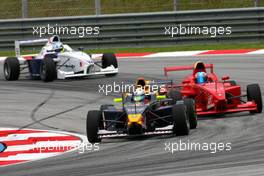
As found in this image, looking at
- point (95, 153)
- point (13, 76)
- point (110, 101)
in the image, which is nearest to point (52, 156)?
point (95, 153)

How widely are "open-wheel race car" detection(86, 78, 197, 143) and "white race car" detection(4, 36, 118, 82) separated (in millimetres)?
6828

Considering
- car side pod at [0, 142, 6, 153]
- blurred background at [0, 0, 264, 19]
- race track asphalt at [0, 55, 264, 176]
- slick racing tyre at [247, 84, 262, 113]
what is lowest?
car side pod at [0, 142, 6, 153]

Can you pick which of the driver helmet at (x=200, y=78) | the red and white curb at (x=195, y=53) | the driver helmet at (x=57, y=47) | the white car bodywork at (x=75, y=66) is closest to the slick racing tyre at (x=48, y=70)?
the white car bodywork at (x=75, y=66)

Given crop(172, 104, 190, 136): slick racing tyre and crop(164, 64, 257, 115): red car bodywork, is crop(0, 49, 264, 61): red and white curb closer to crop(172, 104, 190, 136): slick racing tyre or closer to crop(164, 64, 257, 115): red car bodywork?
crop(164, 64, 257, 115): red car bodywork

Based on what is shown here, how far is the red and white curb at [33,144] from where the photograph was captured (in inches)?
481

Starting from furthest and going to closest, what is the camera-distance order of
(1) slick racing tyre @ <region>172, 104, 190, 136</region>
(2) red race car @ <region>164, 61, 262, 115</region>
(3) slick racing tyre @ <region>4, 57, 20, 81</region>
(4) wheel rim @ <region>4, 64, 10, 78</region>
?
(4) wheel rim @ <region>4, 64, 10, 78</region> → (3) slick racing tyre @ <region>4, 57, 20, 81</region> → (2) red race car @ <region>164, 61, 262, 115</region> → (1) slick racing tyre @ <region>172, 104, 190, 136</region>

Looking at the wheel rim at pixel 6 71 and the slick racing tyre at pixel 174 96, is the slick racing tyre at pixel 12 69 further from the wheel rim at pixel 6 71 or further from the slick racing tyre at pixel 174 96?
the slick racing tyre at pixel 174 96

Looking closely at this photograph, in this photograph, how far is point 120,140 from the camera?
43.0 feet

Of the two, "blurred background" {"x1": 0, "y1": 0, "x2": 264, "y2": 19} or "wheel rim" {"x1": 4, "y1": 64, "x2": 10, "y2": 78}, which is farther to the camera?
"blurred background" {"x1": 0, "y1": 0, "x2": 264, "y2": 19}

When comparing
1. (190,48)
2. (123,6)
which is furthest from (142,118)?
(123,6)

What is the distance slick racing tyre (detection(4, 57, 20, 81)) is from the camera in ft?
70.6

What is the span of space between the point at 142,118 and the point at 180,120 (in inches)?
26.9

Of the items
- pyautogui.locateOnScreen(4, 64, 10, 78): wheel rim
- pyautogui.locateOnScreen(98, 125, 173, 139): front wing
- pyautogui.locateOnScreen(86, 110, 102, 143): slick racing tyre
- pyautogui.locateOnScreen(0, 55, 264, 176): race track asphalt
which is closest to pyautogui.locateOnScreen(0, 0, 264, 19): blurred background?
pyautogui.locateOnScreen(4, 64, 10, 78): wheel rim

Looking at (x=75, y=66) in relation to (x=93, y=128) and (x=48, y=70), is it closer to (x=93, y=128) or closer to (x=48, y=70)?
(x=48, y=70)
